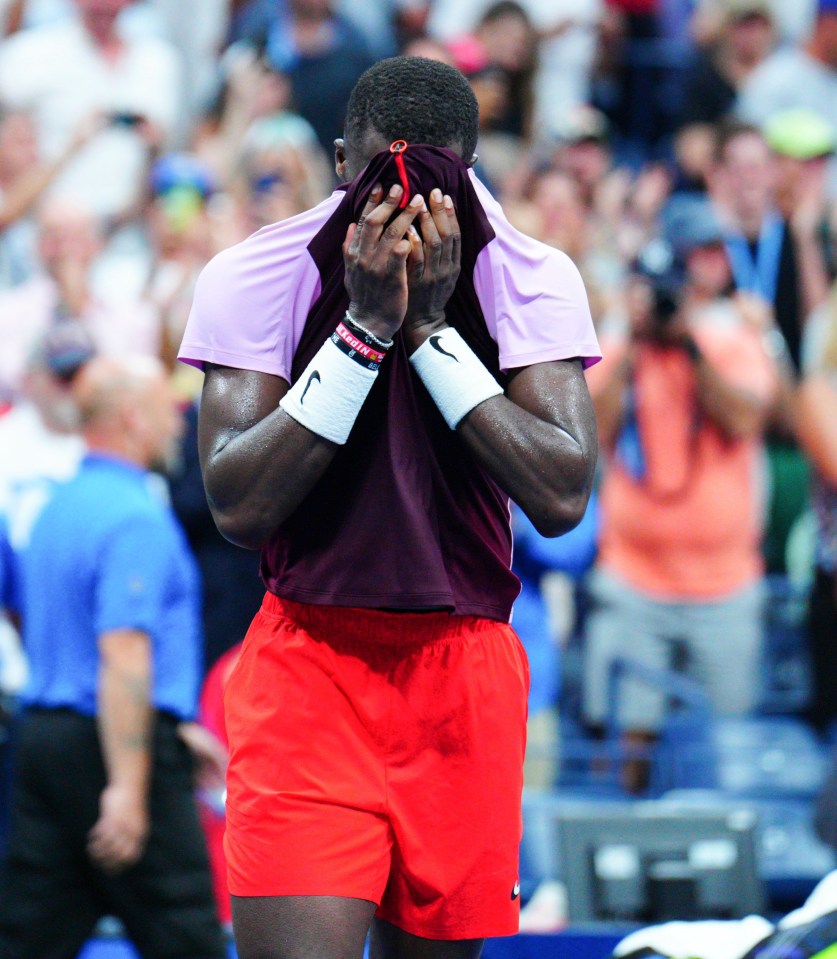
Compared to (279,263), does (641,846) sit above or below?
below

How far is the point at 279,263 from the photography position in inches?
106

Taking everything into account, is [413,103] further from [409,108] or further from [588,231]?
[588,231]

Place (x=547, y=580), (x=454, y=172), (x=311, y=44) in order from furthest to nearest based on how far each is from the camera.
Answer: (x=311, y=44)
(x=547, y=580)
(x=454, y=172)

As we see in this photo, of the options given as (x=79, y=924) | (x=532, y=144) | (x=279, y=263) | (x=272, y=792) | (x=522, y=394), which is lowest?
(x=79, y=924)

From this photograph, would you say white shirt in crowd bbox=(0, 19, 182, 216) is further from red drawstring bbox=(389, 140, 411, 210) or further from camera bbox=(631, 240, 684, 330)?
red drawstring bbox=(389, 140, 411, 210)

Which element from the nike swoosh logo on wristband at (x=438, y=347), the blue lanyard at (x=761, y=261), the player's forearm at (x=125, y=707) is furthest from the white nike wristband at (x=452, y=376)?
the blue lanyard at (x=761, y=261)

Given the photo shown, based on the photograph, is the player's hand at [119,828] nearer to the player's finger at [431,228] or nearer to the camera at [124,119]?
the player's finger at [431,228]

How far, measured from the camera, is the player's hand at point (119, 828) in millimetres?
4340

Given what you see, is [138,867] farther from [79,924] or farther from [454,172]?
[454,172]

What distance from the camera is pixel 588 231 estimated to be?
27.7ft

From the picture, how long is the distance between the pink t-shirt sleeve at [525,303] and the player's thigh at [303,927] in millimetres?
906

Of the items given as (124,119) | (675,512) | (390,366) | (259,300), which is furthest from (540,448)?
(124,119)

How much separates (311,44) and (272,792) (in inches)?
279

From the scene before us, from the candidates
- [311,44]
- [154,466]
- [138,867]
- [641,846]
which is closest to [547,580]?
[154,466]
